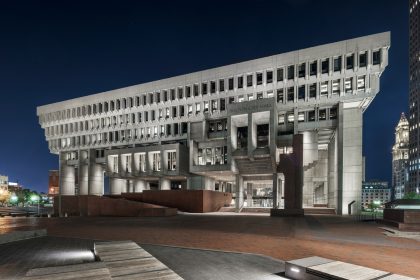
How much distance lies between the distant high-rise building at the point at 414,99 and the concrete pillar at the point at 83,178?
423 ft

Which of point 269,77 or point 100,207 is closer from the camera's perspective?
point 100,207

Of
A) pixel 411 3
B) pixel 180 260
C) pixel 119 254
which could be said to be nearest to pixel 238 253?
pixel 180 260

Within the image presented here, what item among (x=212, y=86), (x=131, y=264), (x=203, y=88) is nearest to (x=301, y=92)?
(x=212, y=86)

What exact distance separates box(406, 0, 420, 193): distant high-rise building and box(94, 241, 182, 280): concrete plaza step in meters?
147

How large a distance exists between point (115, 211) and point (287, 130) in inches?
1195

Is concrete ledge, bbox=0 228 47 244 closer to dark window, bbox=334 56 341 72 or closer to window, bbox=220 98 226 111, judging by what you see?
window, bbox=220 98 226 111

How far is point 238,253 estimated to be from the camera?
10789 mm

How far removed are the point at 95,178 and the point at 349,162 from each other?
57.7 metres

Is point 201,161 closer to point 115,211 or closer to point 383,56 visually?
point 115,211

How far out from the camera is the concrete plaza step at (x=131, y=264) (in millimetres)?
6488

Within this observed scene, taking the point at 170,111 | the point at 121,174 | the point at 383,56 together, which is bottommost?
the point at 121,174

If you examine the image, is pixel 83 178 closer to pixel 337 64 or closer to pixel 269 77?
pixel 269 77

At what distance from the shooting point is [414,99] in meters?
131

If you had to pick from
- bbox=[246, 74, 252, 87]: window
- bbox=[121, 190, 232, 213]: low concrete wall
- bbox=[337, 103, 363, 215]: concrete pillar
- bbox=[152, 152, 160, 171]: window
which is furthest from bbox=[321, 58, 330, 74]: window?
bbox=[152, 152, 160, 171]: window
